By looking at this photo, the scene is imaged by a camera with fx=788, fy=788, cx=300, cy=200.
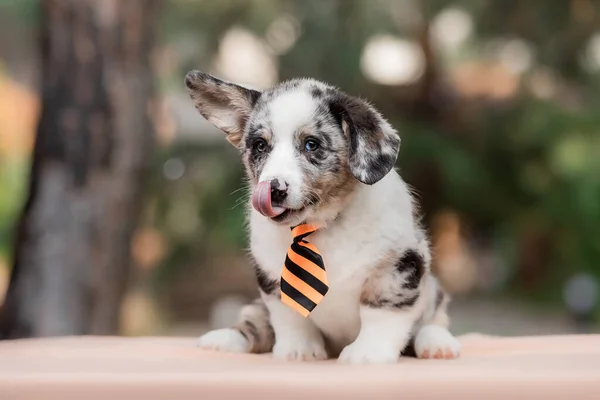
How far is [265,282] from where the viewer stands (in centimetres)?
187

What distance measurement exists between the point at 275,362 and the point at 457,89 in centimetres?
397

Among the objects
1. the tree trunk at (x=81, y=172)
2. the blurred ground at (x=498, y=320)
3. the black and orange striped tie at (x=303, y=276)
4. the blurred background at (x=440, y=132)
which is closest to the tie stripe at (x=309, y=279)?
the black and orange striped tie at (x=303, y=276)

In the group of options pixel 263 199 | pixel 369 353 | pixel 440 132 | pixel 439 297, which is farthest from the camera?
pixel 440 132

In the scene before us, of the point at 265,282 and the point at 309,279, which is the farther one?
the point at 265,282

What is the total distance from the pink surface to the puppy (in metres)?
0.10

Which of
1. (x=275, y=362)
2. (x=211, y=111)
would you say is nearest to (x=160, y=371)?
(x=275, y=362)

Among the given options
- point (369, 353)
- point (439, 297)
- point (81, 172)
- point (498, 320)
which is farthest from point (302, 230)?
point (498, 320)

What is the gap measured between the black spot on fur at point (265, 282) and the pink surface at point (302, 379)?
0.57ft

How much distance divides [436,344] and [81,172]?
1.81m

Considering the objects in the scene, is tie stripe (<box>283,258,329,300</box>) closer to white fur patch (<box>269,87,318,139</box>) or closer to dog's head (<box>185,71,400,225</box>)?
dog's head (<box>185,71,400,225</box>)

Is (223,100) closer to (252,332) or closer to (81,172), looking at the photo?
(252,332)

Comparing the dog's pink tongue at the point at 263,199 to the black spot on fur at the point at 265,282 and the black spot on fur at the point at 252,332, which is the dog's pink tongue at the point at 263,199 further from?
the black spot on fur at the point at 252,332

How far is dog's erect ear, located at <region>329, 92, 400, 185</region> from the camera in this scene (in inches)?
64.7

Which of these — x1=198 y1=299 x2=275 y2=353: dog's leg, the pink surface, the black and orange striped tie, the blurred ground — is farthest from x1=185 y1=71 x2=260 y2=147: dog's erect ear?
the blurred ground
